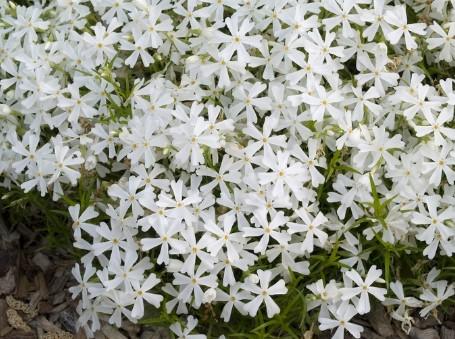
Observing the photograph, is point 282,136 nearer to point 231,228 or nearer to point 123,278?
point 231,228

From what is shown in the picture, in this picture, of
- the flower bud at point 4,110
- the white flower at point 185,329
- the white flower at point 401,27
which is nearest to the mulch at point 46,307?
the white flower at point 185,329

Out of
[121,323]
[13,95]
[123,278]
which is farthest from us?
[13,95]

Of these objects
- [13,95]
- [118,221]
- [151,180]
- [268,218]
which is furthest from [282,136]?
[13,95]

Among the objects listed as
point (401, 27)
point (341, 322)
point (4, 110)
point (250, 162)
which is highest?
point (401, 27)

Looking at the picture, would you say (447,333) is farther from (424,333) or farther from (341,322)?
(341,322)

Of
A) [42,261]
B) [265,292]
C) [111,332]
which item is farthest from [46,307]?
[265,292]

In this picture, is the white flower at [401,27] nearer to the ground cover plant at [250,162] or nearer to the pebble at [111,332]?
the ground cover plant at [250,162]

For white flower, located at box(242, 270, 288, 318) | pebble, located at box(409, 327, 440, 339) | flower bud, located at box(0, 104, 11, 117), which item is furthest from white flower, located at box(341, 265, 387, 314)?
flower bud, located at box(0, 104, 11, 117)

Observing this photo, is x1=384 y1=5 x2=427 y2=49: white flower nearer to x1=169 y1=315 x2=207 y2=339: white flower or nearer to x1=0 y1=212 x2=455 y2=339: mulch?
x1=0 y1=212 x2=455 y2=339: mulch

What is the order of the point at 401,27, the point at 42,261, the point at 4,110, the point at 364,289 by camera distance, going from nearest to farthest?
1. the point at 364,289
2. the point at 401,27
3. the point at 4,110
4. the point at 42,261
